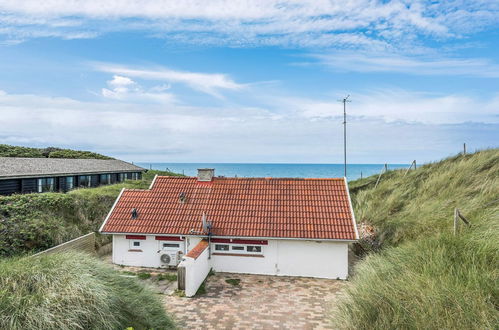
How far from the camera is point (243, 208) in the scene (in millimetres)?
15258

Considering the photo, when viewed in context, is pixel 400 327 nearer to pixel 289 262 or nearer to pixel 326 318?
pixel 326 318

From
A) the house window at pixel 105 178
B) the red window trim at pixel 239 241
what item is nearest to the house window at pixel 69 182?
the house window at pixel 105 178

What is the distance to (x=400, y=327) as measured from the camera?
6.44 meters

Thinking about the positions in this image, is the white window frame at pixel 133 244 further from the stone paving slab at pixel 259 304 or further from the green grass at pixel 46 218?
the stone paving slab at pixel 259 304

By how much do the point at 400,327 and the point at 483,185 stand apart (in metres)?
10.6

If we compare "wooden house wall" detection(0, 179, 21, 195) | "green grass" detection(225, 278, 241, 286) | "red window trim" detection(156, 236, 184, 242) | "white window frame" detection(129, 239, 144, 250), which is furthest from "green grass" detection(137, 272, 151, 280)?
"wooden house wall" detection(0, 179, 21, 195)

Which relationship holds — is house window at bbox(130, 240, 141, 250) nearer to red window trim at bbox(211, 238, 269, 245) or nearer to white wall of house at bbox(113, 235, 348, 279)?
white wall of house at bbox(113, 235, 348, 279)

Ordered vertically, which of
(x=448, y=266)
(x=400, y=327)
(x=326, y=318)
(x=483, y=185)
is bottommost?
(x=326, y=318)

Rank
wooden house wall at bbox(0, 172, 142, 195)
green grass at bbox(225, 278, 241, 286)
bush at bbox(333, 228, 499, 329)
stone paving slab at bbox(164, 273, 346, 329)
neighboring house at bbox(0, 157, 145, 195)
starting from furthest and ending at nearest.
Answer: neighboring house at bbox(0, 157, 145, 195), wooden house wall at bbox(0, 172, 142, 195), green grass at bbox(225, 278, 241, 286), stone paving slab at bbox(164, 273, 346, 329), bush at bbox(333, 228, 499, 329)

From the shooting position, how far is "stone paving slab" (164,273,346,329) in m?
9.36

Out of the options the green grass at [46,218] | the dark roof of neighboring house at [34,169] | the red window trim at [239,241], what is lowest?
the red window trim at [239,241]

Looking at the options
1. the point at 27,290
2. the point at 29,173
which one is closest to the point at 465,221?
the point at 27,290

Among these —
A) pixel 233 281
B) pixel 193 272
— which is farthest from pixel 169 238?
pixel 233 281

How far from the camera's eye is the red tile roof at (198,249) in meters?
11.7
